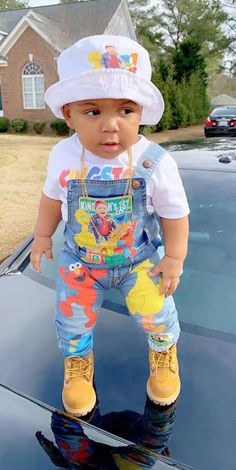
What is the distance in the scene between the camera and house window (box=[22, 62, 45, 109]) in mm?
21094

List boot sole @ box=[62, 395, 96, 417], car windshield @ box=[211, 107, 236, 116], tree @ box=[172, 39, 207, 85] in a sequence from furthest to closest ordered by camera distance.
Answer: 1. tree @ box=[172, 39, 207, 85]
2. car windshield @ box=[211, 107, 236, 116]
3. boot sole @ box=[62, 395, 96, 417]

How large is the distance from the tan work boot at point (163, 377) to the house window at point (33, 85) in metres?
20.8

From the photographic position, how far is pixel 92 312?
143cm

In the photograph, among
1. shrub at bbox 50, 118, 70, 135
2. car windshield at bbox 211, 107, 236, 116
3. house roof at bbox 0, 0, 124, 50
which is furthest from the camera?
house roof at bbox 0, 0, 124, 50

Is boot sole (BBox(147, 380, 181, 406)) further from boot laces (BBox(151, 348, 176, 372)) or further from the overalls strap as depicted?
the overalls strap

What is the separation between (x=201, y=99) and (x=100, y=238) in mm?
25646

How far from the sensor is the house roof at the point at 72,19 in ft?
69.9

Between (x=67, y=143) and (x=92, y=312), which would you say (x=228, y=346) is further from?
(x=67, y=143)

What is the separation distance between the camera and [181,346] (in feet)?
4.98

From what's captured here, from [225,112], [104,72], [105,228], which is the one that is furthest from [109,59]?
[225,112]

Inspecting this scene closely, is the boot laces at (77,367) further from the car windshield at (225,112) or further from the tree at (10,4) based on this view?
the tree at (10,4)

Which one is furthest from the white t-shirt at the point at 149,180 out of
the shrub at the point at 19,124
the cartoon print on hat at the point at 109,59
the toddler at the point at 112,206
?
the shrub at the point at 19,124

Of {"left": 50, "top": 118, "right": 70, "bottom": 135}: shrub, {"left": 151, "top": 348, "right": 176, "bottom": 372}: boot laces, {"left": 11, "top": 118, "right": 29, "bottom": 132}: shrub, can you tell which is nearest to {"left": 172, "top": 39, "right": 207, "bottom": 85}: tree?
{"left": 50, "top": 118, "right": 70, "bottom": 135}: shrub

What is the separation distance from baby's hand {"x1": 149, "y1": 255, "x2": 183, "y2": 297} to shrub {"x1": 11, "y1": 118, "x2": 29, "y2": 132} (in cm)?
1952
